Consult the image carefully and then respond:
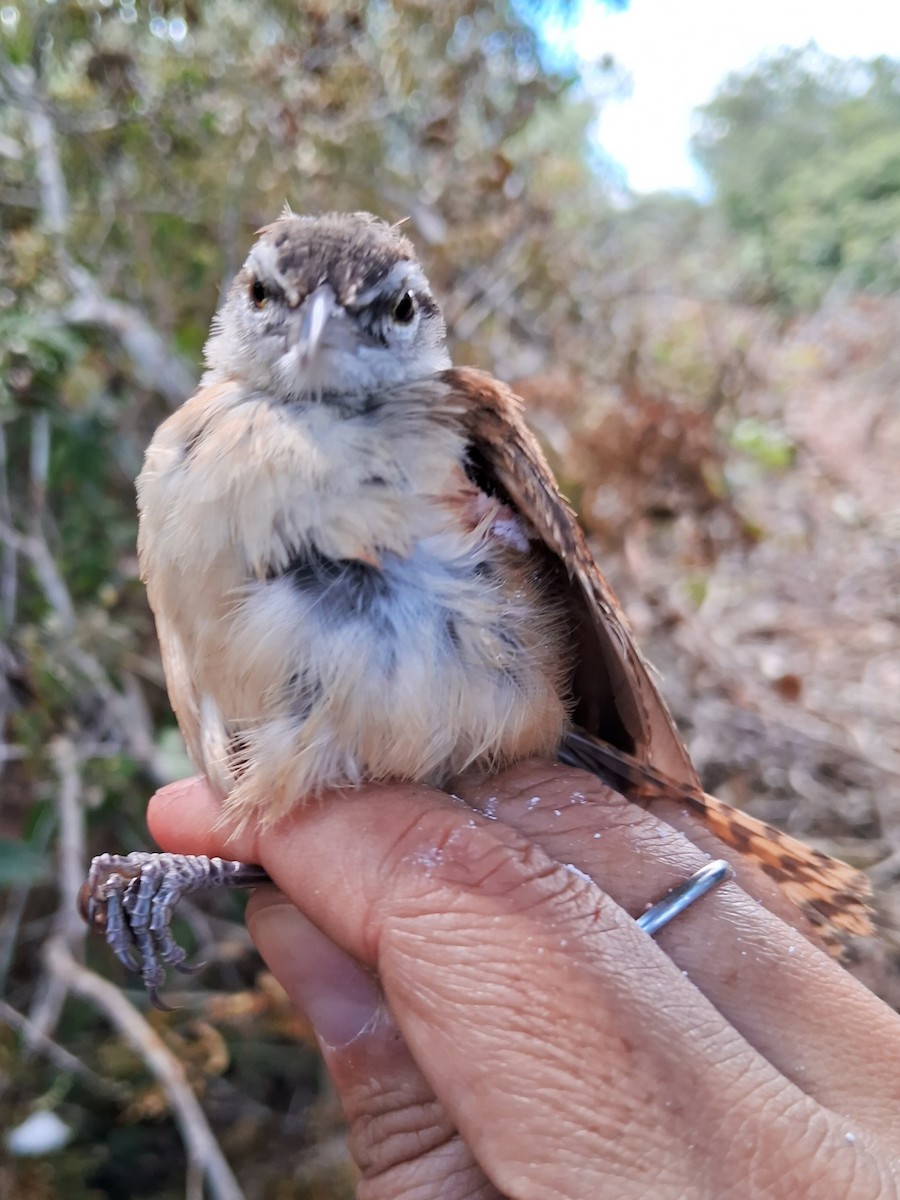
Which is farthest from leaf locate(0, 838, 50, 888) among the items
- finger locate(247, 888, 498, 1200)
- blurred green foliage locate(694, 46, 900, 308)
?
blurred green foliage locate(694, 46, 900, 308)

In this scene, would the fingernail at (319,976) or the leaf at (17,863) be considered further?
the leaf at (17,863)

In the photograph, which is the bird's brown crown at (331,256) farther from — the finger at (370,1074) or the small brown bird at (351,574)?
the finger at (370,1074)

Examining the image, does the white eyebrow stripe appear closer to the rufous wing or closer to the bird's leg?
the rufous wing

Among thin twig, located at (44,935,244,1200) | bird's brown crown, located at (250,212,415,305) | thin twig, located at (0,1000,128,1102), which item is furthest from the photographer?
thin twig, located at (0,1000,128,1102)

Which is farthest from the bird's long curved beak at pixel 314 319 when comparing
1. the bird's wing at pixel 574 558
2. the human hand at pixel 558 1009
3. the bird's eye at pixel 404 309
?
the human hand at pixel 558 1009

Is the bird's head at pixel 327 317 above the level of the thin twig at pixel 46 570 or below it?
above

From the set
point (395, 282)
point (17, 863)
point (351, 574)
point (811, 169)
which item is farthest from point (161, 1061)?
point (811, 169)

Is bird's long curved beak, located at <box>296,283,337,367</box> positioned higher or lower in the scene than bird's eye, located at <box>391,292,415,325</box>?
lower
